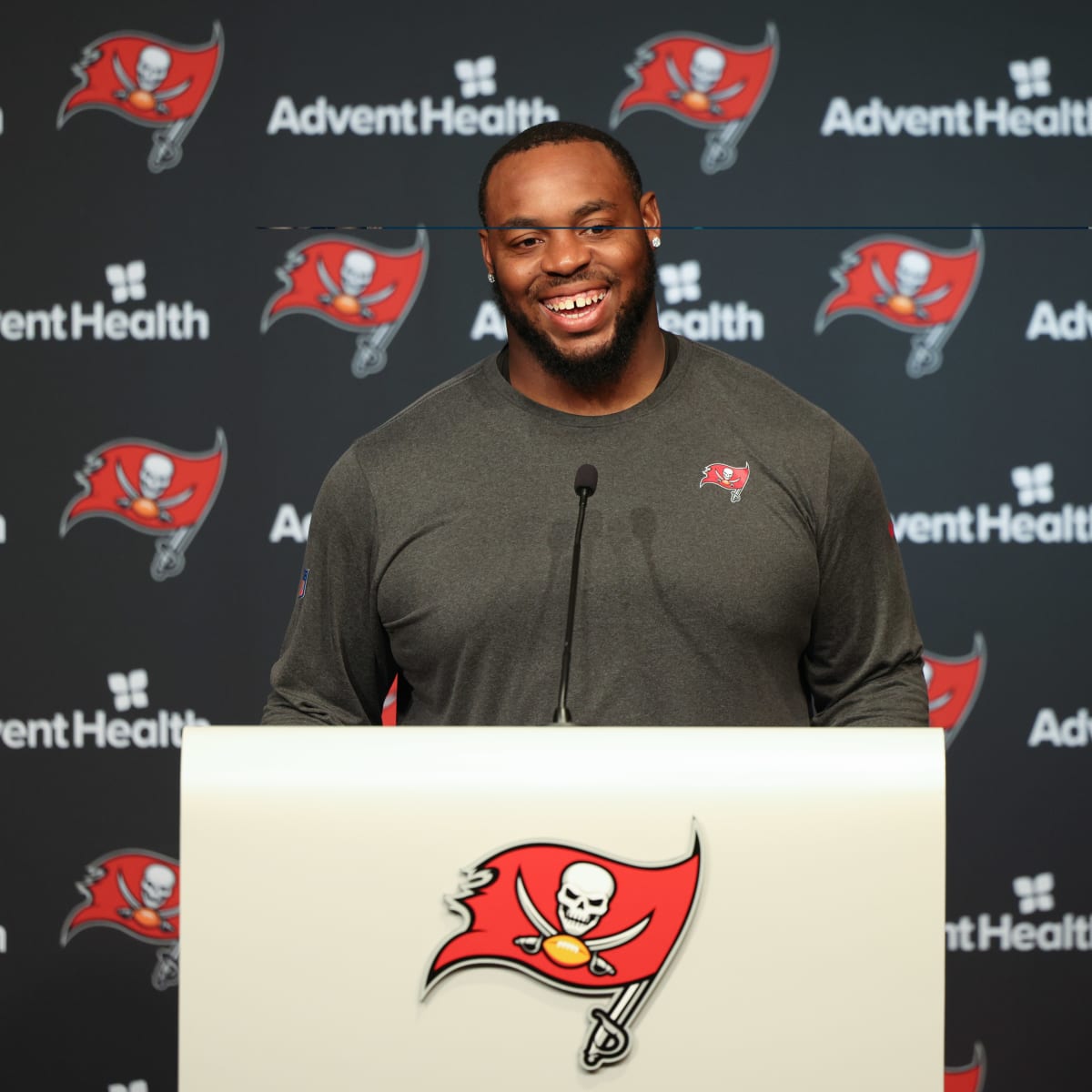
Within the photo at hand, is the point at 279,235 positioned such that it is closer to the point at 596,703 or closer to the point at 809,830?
the point at 596,703

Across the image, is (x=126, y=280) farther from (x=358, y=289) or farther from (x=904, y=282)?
(x=904, y=282)

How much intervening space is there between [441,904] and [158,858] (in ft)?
6.67

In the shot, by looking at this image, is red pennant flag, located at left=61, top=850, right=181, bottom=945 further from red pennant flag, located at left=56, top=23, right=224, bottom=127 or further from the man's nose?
the man's nose

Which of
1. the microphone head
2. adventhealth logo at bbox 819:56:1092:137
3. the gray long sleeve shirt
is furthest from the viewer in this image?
adventhealth logo at bbox 819:56:1092:137

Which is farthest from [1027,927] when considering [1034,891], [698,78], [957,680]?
[698,78]

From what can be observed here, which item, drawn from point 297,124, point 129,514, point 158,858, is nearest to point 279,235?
point 297,124

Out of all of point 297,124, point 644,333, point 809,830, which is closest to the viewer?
point 809,830

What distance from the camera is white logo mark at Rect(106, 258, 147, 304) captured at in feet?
9.59

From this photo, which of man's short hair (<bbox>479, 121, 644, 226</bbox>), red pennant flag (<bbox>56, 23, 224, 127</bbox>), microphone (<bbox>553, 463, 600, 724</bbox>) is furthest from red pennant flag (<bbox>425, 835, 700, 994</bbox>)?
red pennant flag (<bbox>56, 23, 224, 127</bbox>)

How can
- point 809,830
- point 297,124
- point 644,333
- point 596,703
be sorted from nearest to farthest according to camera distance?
point 809,830 → point 596,703 → point 644,333 → point 297,124

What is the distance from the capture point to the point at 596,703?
5.38 feet

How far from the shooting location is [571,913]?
1.09 m

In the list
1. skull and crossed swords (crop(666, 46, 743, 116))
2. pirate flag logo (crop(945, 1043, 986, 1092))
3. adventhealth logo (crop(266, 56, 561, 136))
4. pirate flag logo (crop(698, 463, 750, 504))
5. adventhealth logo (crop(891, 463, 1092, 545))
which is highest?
skull and crossed swords (crop(666, 46, 743, 116))

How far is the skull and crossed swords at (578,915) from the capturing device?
1.09 metres
